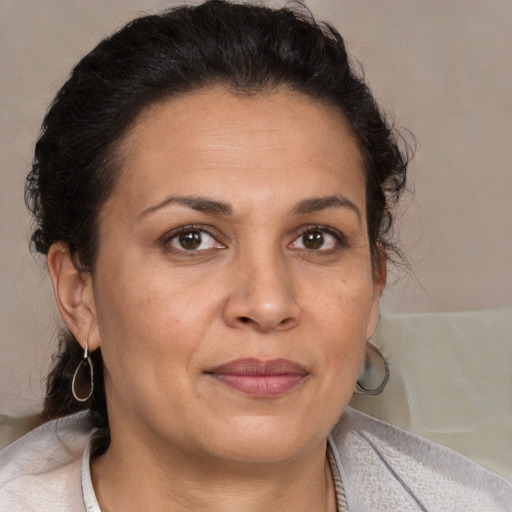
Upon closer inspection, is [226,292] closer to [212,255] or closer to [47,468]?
[212,255]

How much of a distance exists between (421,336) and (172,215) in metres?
0.94

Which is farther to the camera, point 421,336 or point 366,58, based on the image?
point 366,58

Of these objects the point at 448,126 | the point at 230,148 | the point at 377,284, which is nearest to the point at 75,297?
the point at 230,148

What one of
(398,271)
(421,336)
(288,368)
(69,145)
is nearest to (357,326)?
(288,368)

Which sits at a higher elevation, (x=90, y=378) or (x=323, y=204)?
(x=323, y=204)

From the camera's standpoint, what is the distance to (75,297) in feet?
5.60

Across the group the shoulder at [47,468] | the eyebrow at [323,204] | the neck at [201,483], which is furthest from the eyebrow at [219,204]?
the shoulder at [47,468]

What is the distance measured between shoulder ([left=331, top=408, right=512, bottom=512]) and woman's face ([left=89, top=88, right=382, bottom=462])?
0.97 ft

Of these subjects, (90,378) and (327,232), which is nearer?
(327,232)

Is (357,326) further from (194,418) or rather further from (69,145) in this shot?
(69,145)

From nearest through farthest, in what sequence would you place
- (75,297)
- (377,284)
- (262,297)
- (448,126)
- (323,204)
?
(262,297)
(323,204)
(75,297)
(377,284)
(448,126)

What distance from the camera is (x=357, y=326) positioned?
1616 millimetres

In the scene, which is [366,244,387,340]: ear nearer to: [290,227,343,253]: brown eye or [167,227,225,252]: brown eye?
[290,227,343,253]: brown eye

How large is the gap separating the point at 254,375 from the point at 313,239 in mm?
238
